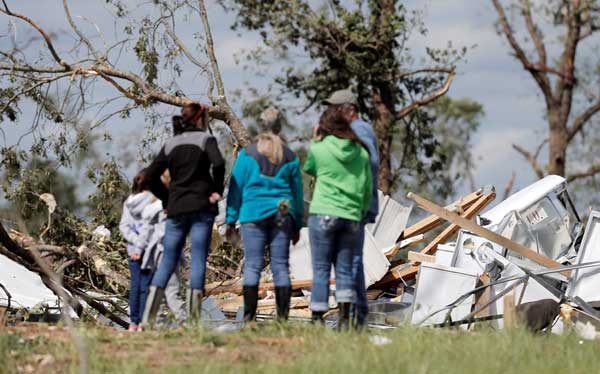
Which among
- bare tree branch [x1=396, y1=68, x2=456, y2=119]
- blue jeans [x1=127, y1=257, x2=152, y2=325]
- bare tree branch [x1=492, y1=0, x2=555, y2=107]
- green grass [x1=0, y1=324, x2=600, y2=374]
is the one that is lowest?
green grass [x1=0, y1=324, x2=600, y2=374]

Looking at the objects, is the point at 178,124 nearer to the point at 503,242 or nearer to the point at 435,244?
the point at 503,242

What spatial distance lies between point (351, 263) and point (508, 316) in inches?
59.3

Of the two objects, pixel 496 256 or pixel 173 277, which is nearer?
pixel 173 277

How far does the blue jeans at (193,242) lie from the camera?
8.78m

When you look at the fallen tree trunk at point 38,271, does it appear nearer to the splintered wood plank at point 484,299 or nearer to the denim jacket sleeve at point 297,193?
the denim jacket sleeve at point 297,193

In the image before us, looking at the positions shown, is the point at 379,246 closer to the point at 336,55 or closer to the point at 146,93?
the point at 146,93

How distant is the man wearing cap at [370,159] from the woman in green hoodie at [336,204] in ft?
0.26

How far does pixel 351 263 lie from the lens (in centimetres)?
859

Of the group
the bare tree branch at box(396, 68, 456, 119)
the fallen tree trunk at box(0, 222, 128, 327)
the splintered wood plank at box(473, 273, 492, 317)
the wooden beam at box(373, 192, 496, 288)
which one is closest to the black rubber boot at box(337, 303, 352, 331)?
the splintered wood plank at box(473, 273, 492, 317)

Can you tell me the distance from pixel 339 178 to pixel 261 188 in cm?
62

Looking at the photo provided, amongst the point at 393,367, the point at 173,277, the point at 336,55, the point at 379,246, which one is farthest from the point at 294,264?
the point at 336,55

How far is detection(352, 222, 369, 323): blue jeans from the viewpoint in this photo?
866 centimetres

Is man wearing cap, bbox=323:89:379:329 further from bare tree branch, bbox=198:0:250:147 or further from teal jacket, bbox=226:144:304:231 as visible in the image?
bare tree branch, bbox=198:0:250:147

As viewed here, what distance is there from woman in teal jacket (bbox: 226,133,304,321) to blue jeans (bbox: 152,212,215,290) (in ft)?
0.94
